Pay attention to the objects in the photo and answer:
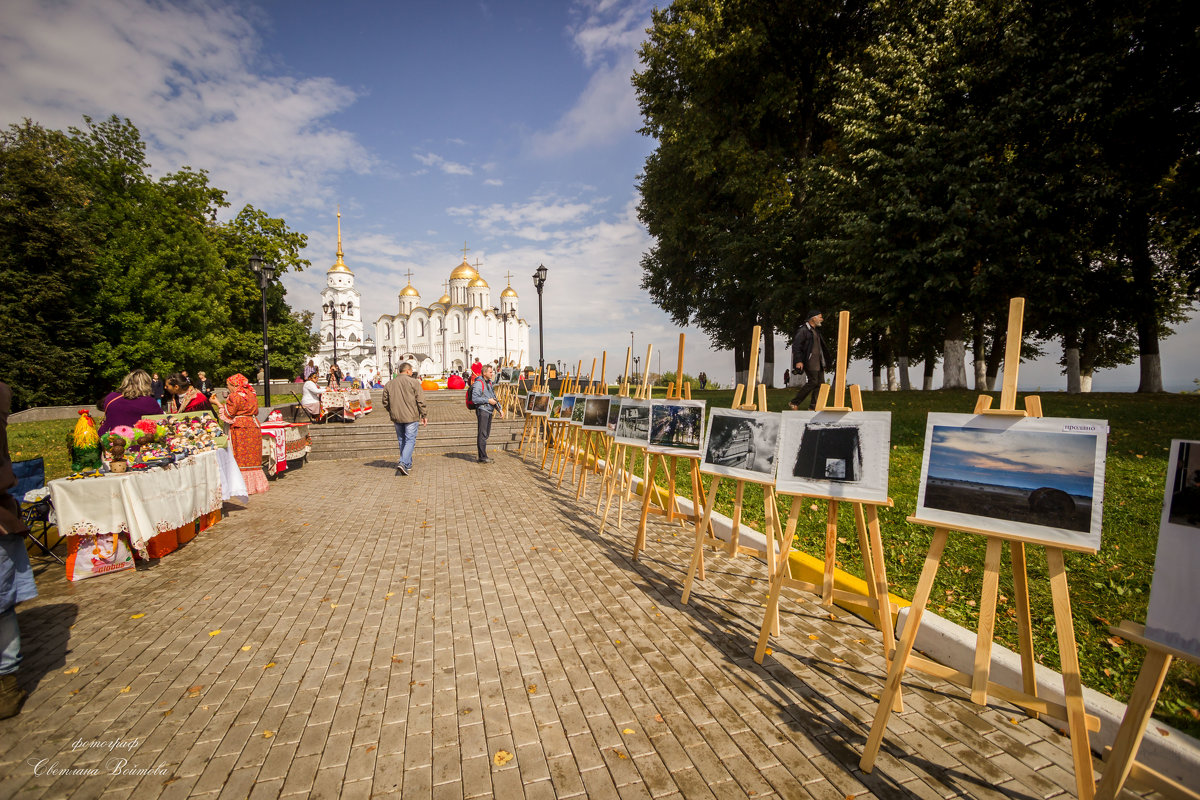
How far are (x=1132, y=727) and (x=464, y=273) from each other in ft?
245

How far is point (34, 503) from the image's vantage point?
219 inches

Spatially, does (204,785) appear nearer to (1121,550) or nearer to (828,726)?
(828,726)

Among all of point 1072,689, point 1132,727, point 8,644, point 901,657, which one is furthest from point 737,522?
point 8,644

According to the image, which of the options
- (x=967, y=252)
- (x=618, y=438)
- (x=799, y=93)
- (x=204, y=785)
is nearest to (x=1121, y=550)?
(x=618, y=438)

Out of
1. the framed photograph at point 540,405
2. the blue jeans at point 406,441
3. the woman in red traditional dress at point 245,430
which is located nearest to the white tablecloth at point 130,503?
the woman in red traditional dress at point 245,430

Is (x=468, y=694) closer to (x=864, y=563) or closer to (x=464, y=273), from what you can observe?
(x=864, y=563)

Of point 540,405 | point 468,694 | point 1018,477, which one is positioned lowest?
point 468,694

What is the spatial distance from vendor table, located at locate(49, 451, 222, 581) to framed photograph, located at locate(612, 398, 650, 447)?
5.47 meters

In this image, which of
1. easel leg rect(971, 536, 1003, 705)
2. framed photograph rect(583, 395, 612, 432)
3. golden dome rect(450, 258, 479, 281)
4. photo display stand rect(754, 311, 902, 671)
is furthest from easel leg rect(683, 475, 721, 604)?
golden dome rect(450, 258, 479, 281)

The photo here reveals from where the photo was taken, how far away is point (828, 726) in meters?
2.87

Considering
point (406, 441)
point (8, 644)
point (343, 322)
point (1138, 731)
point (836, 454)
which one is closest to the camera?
point (1138, 731)

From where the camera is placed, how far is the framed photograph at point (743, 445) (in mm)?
4277

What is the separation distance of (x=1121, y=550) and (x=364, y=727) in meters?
6.50

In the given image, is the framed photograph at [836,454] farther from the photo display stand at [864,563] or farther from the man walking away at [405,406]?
the man walking away at [405,406]
